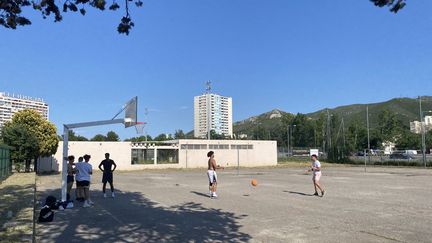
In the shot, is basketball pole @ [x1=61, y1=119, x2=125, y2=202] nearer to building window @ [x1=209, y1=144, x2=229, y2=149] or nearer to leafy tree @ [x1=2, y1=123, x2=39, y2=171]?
leafy tree @ [x1=2, y1=123, x2=39, y2=171]

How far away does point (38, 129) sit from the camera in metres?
37.8

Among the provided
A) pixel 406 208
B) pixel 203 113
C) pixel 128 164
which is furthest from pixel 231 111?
pixel 406 208

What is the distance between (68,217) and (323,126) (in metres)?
113

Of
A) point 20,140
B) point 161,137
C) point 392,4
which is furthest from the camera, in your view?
point 161,137

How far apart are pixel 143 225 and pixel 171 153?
45954mm

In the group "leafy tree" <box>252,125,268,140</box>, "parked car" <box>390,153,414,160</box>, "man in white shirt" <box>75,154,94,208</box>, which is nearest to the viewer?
"man in white shirt" <box>75,154,94,208</box>

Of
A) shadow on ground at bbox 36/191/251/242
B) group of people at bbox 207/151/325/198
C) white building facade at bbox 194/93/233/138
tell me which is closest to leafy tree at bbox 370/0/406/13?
shadow on ground at bbox 36/191/251/242

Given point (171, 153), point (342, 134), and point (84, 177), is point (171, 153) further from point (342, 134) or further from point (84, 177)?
point (84, 177)

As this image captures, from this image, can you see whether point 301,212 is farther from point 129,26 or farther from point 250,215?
point 129,26

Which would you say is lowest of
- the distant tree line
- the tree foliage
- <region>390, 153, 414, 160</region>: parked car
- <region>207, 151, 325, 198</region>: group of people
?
<region>207, 151, 325, 198</region>: group of people

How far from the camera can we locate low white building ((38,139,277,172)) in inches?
1895

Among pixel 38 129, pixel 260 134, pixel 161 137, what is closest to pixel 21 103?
pixel 161 137

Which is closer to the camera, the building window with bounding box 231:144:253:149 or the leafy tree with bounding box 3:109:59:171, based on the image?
the leafy tree with bounding box 3:109:59:171

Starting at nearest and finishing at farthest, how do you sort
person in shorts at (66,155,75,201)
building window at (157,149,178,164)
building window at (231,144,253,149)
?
person in shorts at (66,155,75,201) → building window at (157,149,178,164) → building window at (231,144,253,149)
